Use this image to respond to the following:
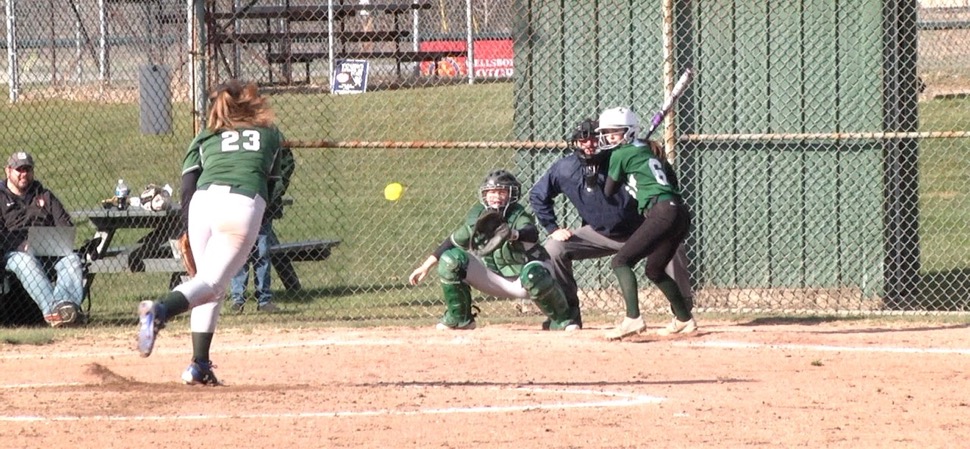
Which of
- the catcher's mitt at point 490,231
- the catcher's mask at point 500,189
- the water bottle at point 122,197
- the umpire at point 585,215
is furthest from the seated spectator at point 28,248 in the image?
the umpire at point 585,215

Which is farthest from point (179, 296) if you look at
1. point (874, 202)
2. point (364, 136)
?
point (364, 136)

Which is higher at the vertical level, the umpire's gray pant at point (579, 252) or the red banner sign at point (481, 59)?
the red banner sign at point (481, 59)

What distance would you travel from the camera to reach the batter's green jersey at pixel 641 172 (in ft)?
29.8

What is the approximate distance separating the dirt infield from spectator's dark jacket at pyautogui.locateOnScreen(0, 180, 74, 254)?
4.22ft

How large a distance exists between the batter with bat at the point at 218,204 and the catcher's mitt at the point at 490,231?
2.31m

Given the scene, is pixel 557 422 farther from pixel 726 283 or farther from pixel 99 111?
pixel 99 111

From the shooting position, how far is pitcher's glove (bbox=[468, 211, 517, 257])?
9516 mm

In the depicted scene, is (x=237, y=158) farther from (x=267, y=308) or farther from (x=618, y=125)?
A: (x=267, y=308)

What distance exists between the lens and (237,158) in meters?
7.20

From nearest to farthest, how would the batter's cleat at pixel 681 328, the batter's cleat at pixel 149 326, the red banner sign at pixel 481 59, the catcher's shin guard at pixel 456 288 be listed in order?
1. the batter's cleat at pixel 149 326
2. the batter's cleat at pixel 681 328
3. the catcher's shin guard at pixel 456 288
4. the red banner sign at pixel 481 59

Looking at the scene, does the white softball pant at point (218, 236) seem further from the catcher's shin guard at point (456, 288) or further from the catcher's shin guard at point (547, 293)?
the catcher's shin guard at point (547, 293)

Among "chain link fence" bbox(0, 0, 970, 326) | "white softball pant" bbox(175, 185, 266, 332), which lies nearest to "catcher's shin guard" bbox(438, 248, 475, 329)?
"chain link fence" bbox(0, 0, 970, 326)

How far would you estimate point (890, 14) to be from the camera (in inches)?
431

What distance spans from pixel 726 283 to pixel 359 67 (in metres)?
8.55
